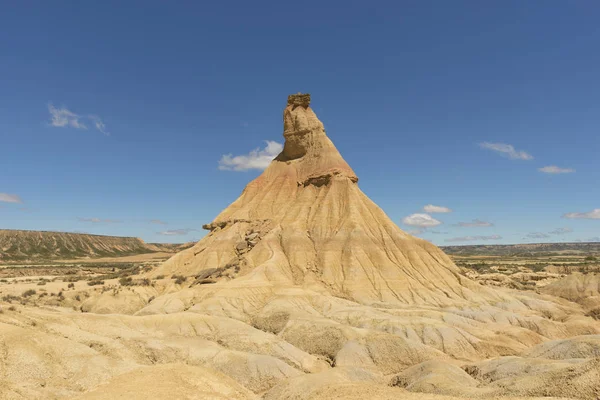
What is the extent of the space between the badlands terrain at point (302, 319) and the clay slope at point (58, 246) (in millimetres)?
66952

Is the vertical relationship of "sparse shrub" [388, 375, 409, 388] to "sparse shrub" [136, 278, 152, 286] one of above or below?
below

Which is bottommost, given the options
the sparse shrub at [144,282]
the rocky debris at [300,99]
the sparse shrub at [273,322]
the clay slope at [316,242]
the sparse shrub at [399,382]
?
the sparse shrub at [399,382]

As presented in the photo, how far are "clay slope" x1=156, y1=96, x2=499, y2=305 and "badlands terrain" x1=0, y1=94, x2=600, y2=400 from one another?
0.74ft

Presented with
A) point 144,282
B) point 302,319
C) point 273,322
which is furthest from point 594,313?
point 144,282

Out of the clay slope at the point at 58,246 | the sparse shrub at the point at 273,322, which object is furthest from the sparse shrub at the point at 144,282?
the clay slope at the point at 58,246

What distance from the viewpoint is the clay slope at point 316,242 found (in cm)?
4709

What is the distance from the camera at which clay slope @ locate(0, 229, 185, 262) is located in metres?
132

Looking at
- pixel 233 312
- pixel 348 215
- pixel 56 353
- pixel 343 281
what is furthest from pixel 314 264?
pixel 56 353

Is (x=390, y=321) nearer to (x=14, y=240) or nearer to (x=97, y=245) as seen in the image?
(x=14, y=240)

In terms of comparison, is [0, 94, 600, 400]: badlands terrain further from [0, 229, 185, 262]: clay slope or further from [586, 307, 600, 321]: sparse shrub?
[0, 229, 185, 262]: clay slope

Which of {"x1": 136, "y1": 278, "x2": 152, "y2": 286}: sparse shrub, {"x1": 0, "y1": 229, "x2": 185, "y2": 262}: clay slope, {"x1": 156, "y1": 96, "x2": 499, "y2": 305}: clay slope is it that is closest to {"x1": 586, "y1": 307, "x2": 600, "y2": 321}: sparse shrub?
{"x1": 156, "y1": 96, "x2": 499, "y2": 305}: clay slope

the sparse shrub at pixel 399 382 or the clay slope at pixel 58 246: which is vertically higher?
the clay slope at pixel 58 246

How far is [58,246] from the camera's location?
148000mm

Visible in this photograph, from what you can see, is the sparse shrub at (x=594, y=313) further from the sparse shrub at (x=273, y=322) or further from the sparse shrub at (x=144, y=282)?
the sparse shrub at (x=144, y=282)
